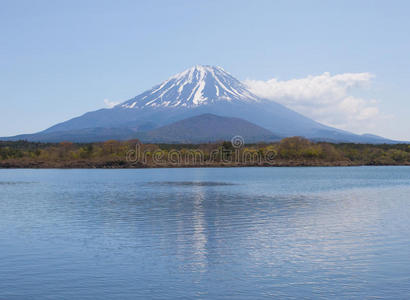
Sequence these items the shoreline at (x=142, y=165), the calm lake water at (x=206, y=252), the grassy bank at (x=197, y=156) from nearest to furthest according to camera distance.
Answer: the calm lake water at (x=206, y=252), the shoreline at (x=142, y=165), the grassy bank at (x=197, y=156)

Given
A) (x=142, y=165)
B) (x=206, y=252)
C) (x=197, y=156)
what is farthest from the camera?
(x=197, y=156)

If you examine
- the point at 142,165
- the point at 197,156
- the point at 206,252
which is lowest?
the point at 206,252

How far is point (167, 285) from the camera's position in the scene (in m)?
11.5

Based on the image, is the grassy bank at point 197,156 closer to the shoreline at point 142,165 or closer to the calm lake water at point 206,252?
the shoreline at point 142,165

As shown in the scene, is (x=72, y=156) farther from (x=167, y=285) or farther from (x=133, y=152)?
(x=167, y=285)

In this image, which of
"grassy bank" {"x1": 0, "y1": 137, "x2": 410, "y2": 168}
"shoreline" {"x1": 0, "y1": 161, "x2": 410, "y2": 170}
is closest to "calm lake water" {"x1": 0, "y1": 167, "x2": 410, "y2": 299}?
"shoreline" {"x1": 0, "y1": 161, "x2": 410, "y2": 170}

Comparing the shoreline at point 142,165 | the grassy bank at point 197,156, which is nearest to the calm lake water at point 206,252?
the shoreline at point 142,165

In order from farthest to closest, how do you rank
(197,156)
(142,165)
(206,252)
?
(197,156)
(142,165)
(206,252)

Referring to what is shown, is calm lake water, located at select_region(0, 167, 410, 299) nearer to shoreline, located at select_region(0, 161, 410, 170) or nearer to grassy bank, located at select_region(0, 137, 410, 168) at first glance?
shoreline, located at select_region(0, 161, 410, 170)

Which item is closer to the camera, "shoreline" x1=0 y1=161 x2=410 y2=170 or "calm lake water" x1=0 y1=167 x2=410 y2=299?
"calm lake water" x1=0 y1=167 x2=410 y2=299

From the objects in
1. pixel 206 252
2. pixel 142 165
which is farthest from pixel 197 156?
pixel 206 252

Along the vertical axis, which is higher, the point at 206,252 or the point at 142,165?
the point at 142,165

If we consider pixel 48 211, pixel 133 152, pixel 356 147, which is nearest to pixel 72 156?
pixel 133 152

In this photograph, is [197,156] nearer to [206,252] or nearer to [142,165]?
[142,165]
